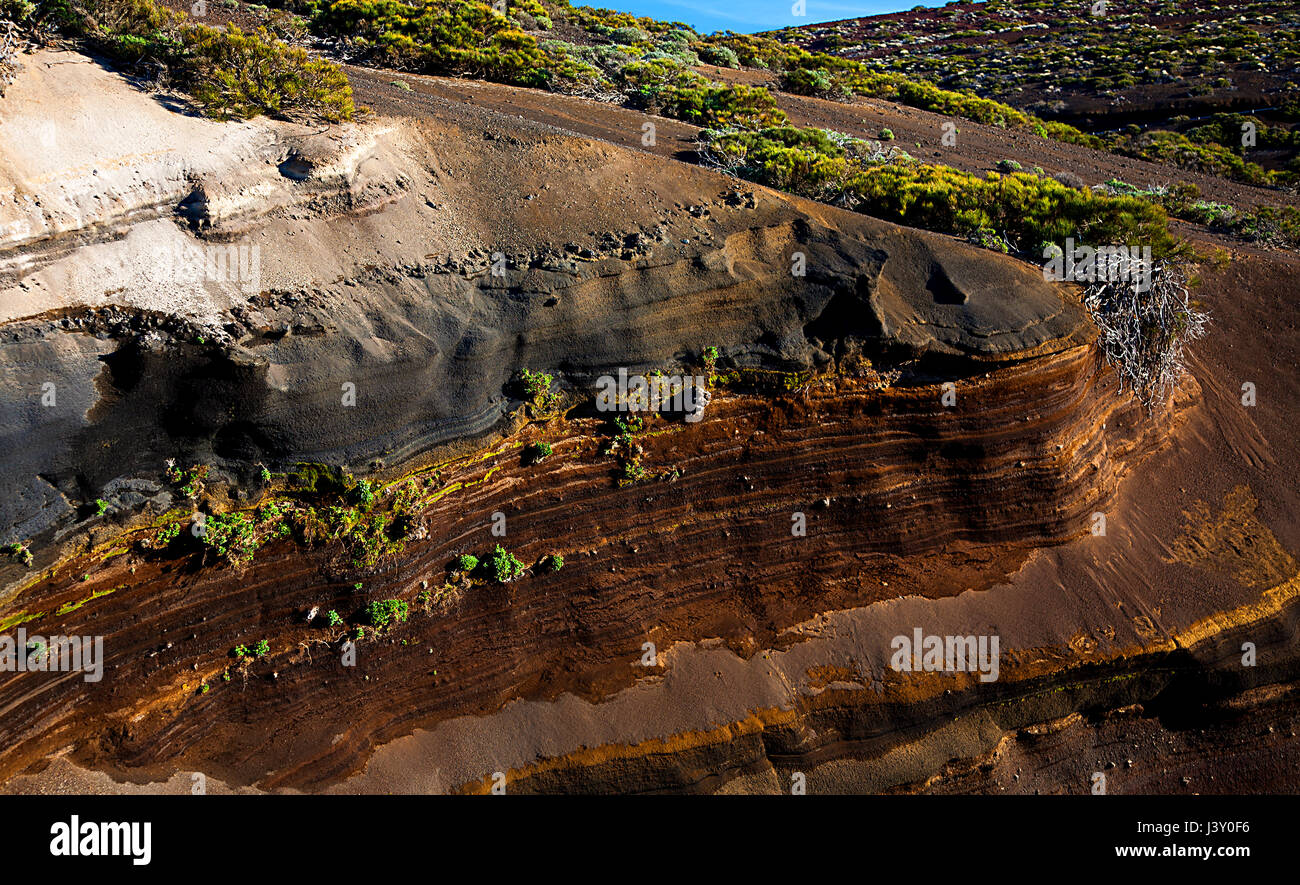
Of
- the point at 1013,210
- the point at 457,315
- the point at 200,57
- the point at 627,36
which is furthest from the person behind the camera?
the point at 627,36

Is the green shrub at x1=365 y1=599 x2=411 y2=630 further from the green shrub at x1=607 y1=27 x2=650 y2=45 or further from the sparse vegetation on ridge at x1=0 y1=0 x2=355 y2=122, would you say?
the green shrub at x1=607 y1=27 x2=650 y2=45

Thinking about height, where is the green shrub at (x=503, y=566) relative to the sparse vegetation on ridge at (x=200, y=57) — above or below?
below

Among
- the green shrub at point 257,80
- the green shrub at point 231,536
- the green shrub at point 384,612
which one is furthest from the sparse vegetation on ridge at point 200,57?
the green shrub at point 384,612

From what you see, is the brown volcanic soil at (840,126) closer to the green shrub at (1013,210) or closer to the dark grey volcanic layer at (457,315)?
the dark grey volcanic layer at (457,315)

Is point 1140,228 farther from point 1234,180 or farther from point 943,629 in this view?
point 1234,180

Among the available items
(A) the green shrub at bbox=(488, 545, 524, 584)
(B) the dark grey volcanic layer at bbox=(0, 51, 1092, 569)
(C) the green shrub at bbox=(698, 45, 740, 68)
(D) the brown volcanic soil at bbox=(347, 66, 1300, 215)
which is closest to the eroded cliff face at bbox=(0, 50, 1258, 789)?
(B) the dark grey volcanic layer at bbox=(0, 51, 1092, 569)

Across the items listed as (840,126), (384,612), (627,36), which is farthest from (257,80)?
(627,36)

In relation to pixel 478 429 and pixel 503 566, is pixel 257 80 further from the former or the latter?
pixel 503 566

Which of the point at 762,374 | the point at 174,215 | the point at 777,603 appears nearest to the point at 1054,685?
the point at 777,603
